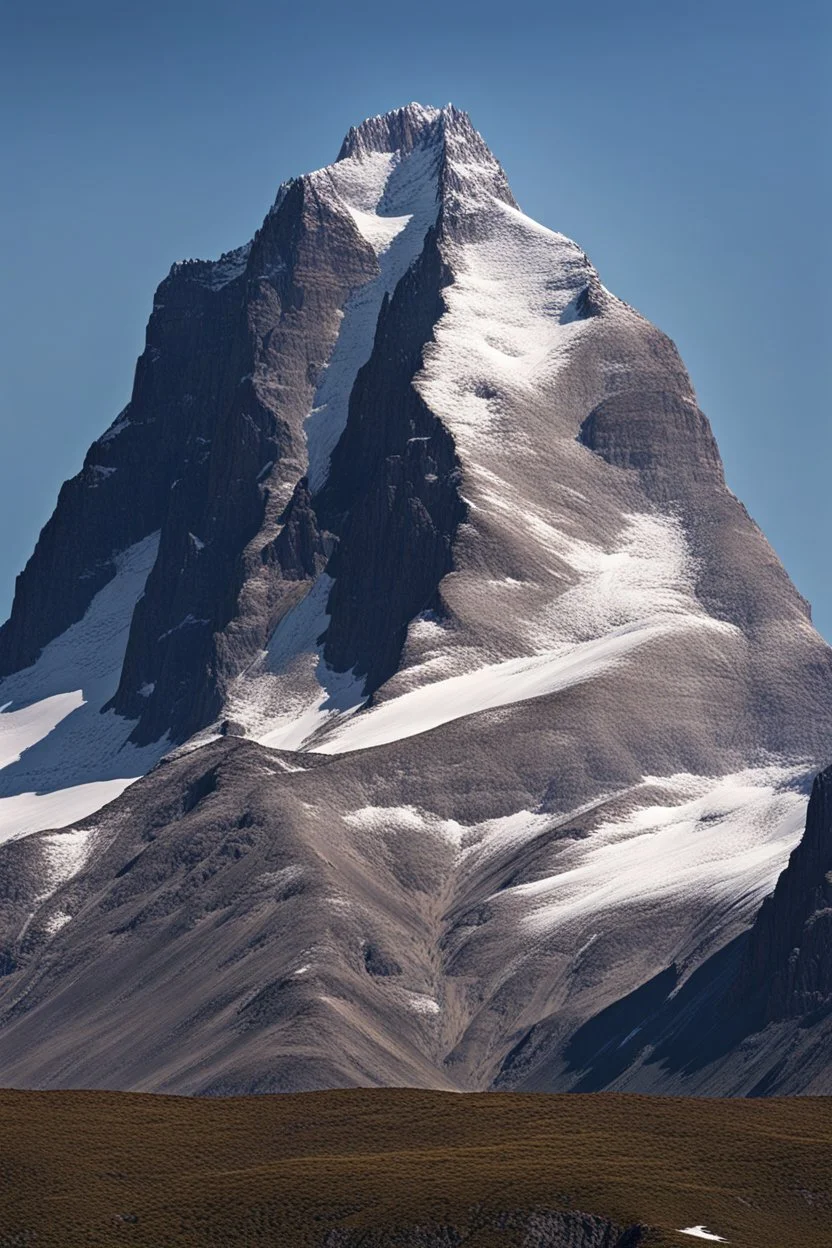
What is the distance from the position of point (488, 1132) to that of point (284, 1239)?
17.2 metres

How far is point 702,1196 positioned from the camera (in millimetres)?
139750

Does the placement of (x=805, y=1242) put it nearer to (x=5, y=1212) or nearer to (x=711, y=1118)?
(x=711, y=1118)

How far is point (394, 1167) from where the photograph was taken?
143m

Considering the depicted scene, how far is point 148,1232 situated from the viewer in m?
139

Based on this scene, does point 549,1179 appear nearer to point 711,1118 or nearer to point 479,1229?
point 479,1229

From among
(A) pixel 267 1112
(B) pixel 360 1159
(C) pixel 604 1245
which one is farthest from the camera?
(A) pixel 267 1112

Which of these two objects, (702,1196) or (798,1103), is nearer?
(702,1196)

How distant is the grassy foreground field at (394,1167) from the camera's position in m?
138

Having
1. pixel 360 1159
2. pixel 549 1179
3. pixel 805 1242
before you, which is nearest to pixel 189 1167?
pixel 360 1159

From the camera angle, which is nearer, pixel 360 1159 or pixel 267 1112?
pixel 360 1159

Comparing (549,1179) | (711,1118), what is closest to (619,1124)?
(711,1118)

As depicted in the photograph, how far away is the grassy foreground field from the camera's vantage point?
138 metres

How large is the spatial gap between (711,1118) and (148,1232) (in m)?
28.1

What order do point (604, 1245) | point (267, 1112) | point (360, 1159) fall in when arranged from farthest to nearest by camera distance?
point (267, 1112) < point (360, 1159) < point (604, 1245)
